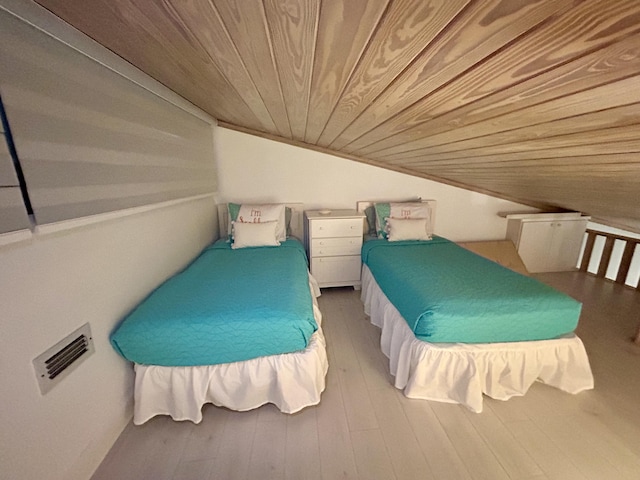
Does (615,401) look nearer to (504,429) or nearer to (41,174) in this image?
(504,429)

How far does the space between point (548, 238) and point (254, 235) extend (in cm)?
320

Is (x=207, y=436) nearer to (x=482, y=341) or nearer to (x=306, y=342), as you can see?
(x=306, y=342)

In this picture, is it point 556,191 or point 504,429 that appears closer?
point 504,429

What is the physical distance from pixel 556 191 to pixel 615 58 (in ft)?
6.65

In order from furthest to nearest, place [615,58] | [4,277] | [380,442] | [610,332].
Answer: [610,332] < [380,442] < [4,277] < [615,58]

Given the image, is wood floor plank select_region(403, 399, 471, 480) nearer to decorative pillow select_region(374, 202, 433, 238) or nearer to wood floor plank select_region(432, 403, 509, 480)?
wood floor plank select_region(432, 403, 509, 480)

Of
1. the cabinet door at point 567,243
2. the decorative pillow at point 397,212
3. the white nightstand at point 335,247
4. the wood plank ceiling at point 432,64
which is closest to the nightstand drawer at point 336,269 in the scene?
the white nightstand at point 335,247

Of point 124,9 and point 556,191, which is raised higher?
point 124,9

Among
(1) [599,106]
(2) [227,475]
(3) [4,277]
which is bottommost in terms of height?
(2) [227,475]

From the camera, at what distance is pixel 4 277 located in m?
0.84

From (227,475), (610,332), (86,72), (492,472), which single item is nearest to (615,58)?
(492,472)

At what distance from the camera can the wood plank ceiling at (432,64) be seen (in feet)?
1.77

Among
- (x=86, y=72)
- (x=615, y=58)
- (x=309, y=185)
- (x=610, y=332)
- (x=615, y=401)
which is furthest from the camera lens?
(x=309, y=185)

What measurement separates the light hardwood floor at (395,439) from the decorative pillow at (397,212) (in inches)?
58.3
